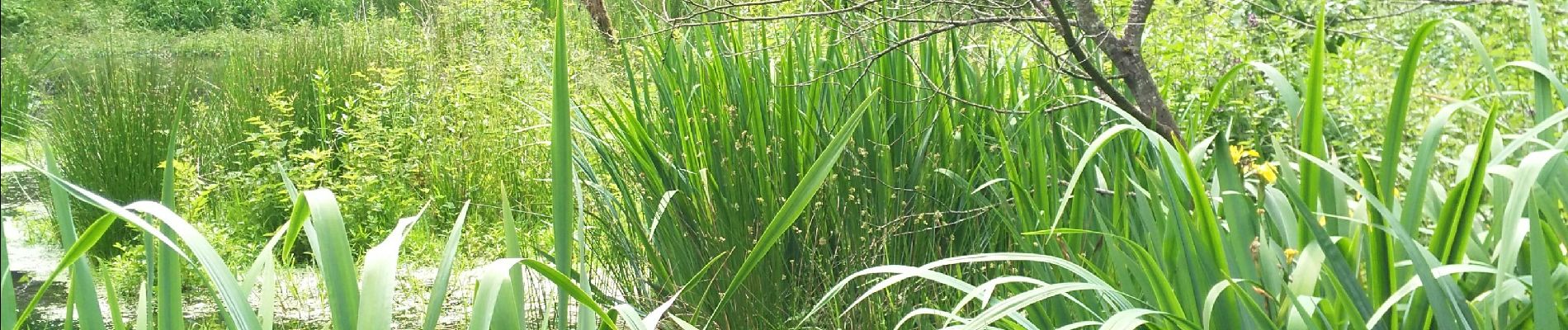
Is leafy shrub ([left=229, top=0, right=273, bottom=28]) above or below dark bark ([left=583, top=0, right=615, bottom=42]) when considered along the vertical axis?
above

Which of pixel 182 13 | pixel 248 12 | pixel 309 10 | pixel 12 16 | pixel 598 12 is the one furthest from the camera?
pixel 598 12

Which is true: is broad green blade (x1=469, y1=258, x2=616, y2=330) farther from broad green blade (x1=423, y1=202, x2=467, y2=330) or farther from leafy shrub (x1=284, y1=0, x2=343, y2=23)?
leafy shrub (x1=284, y1=0, x2=343, y2=23)

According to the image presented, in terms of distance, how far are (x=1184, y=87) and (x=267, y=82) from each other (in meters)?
3.73

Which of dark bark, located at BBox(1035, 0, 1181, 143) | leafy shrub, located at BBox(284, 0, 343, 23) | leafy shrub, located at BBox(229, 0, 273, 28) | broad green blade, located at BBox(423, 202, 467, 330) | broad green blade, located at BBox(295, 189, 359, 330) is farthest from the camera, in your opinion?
leafy shrub, located at BBox(284, 0, 343, 23)

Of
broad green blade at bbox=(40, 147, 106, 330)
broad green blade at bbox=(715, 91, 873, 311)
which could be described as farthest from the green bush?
broad green blade at bbox=(715, 91, 873, 311)

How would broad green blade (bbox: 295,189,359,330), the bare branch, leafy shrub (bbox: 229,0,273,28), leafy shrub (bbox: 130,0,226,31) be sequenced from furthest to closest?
leafy shrub (bbox: 229,0,273,28) → leafy shrub (bbox: 130,0,226,31) → the bare branch → broad green blade (bbox: 295,189,359,330)

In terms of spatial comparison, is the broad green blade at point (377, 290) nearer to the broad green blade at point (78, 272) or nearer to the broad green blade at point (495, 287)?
the broad green blade at point (495, 287)

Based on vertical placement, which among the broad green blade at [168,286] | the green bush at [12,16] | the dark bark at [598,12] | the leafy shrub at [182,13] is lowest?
the dark bark at [598,12]

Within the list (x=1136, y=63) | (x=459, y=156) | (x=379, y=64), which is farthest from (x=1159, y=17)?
(x=379, y=64)

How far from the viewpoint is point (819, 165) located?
1.29m

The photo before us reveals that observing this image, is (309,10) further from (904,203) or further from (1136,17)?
(1136,17)

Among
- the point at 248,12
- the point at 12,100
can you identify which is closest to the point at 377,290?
the point at 12,100

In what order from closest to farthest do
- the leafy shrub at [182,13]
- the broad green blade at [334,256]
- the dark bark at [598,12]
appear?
the broad green blade at [334,256] < the leafy shrub at [182,13] < the dark bark at [598,12]

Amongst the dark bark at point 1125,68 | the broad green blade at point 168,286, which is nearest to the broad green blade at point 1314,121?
the dark bark at point 1125,68
